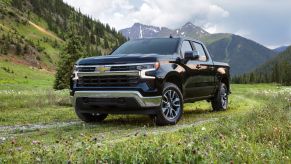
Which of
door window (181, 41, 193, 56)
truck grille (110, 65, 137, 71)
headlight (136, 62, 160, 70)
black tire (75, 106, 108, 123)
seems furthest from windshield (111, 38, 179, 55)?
black tire (75, 106, 108, 123)

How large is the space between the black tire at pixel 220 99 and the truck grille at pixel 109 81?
5315 mm

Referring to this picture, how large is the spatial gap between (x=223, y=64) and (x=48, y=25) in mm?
182156

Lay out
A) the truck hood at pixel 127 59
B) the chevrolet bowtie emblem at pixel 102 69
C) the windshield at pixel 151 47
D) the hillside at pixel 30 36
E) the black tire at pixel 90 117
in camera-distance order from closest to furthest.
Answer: the truck hood at pixel 127 59, the chevrolet bowtie emblem at pixel 102 69, the black tire at pixel 90 117, the windshield at pixel 151 47, the hillside at pixel 30 36

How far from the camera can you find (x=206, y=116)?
13.9 metres

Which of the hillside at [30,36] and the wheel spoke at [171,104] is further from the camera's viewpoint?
the hillside at [30,36]

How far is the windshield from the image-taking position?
12.4 meters

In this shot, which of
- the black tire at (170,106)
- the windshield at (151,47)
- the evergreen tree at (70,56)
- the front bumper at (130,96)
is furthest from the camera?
the evergreen tree at (70,56)

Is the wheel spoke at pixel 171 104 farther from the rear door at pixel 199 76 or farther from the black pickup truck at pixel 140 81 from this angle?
the rear door at pixel 199 76

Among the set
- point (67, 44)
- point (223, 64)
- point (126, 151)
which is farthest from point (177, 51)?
point (67, 44)

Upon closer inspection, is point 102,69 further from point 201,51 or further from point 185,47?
point 201,51

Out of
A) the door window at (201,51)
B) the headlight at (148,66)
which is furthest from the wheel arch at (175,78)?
the door window at (201,51)

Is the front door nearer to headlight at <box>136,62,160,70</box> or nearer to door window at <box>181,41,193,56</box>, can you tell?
door window at <box>181,41,193,56</box>

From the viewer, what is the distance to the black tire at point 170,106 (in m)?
11.2

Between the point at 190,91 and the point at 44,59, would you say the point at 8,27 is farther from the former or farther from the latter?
the point at 190,91
